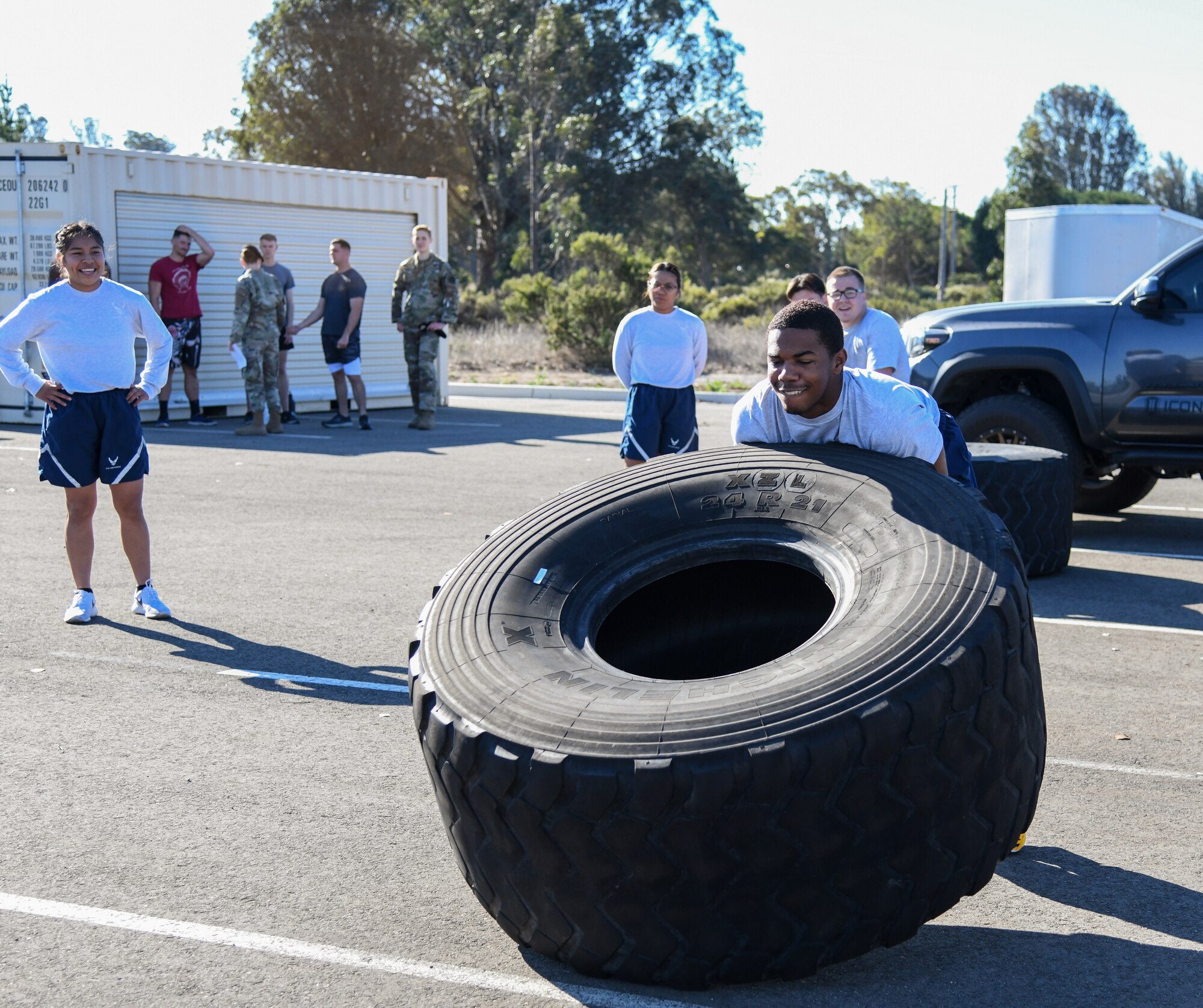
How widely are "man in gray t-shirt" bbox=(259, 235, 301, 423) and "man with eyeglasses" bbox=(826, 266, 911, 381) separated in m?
8.64

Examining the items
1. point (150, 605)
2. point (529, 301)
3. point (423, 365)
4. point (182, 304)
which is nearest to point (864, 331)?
point (150, 605)

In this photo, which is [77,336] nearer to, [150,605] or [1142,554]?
[150,605]

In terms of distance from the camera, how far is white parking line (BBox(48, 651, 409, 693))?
17.3ft

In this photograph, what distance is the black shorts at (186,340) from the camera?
583 inches

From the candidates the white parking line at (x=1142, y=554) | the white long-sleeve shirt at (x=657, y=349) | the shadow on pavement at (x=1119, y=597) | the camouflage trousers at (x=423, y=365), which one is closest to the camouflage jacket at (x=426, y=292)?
the camouflage trousers at (x=423, y=365)

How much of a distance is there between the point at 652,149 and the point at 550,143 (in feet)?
14.7

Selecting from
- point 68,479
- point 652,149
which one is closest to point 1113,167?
point 652,149

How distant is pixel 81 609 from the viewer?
6.24m

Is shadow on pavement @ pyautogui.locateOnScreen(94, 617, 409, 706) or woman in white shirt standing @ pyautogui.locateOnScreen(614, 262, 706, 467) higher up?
woman in white shirt standing @ pyautogui.locateOnScreen(614, 262, 706, 467)

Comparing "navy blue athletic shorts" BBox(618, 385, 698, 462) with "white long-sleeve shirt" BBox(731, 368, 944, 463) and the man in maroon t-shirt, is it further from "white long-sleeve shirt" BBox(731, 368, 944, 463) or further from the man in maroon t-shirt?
the man in maroon t-shirt

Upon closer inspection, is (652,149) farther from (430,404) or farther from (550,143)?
(430,404)

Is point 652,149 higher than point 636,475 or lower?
higher

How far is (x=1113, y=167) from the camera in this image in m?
102

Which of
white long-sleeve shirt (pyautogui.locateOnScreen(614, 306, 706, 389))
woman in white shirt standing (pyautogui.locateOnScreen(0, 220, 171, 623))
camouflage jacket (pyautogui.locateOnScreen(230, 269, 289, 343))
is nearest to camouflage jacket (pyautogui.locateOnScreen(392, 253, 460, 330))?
camouflage jacket (pyautogui.locateOnScreen(230, 269, 289, 343))
